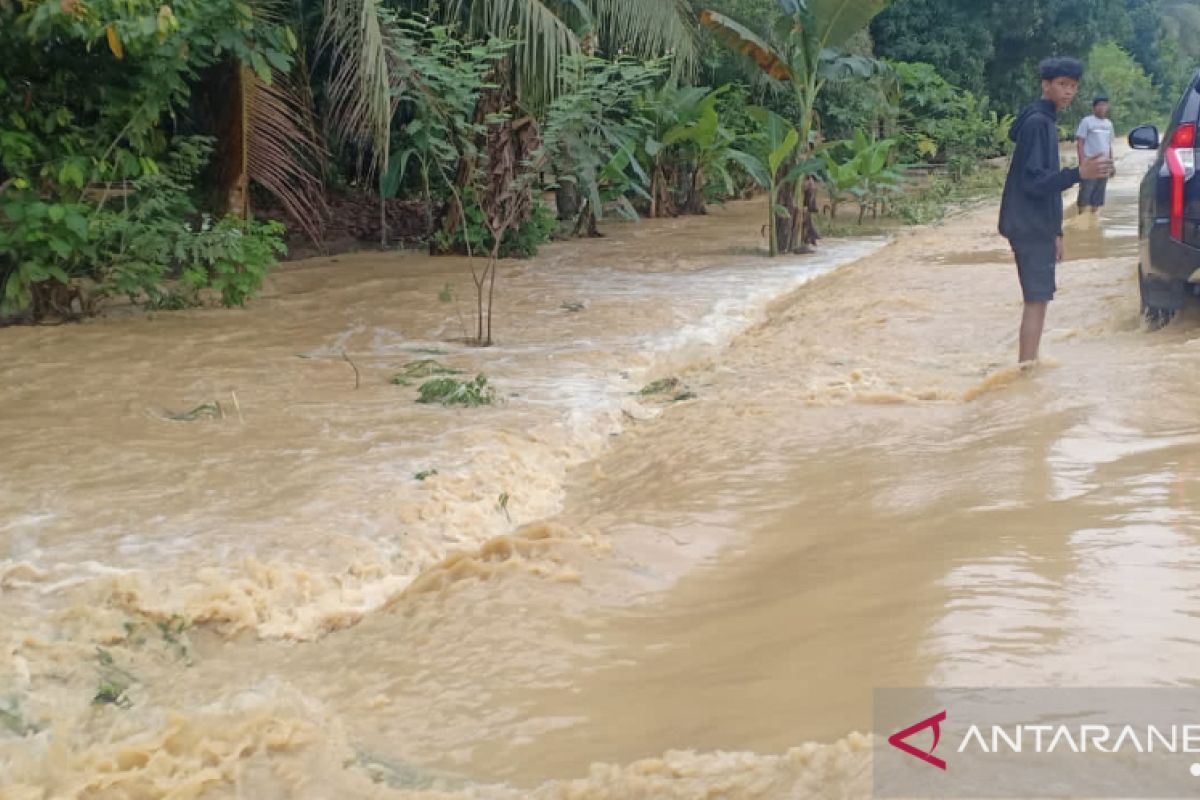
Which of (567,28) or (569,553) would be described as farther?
(567,28)

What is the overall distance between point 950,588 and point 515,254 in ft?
36.9

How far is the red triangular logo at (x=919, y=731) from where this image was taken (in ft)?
8.08

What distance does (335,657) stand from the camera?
395 centimetres

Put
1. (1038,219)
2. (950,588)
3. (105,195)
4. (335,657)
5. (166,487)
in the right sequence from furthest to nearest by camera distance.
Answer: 1. (105,195)
2. (1038,219)
3. (166,487)
4. (335,657)
5. (950,588)

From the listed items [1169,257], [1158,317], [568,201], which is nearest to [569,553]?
[1169,257]

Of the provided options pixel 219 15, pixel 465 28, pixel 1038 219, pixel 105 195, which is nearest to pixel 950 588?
pixel 1038 219

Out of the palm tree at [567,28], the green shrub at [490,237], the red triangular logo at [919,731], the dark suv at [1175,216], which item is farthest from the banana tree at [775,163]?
the red triangular logo at [919,731]

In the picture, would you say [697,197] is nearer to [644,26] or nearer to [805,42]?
[644,26]

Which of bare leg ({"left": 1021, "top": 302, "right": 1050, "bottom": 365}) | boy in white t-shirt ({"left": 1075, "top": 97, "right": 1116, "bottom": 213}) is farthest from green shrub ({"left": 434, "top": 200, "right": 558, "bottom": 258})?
bare leg ({"left": 1021, "top": 302, "right": 1050, "bottom": 365})

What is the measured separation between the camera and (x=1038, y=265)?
6.21 meters

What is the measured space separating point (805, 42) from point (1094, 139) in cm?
341

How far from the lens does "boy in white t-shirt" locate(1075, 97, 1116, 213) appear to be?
13.1 metres

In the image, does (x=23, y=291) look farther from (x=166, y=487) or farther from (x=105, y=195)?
(x=166, y=487)

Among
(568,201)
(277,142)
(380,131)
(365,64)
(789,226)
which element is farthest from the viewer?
(568,201)
